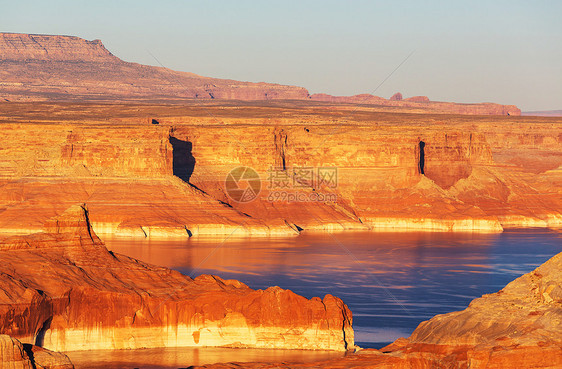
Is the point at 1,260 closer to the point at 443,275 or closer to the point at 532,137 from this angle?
the point at 443,275

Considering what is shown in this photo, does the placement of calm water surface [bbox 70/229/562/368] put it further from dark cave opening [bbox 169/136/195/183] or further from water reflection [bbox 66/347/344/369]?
dark cave opening [bbox 169/136/195/183]

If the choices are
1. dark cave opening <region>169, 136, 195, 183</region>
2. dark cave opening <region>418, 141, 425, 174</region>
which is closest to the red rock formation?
dark cave opening <region>169, 136, 195, 183</region>

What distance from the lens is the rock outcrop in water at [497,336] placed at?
28.8 m

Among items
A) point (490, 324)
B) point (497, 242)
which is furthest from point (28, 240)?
point (497, 242)

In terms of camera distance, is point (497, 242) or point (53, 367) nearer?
point (53, 367)

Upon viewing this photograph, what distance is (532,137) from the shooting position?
563 ft

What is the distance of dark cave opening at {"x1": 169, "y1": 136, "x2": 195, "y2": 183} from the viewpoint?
136m

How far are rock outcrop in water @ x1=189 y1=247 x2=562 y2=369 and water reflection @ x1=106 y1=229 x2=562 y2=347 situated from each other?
15376 mm

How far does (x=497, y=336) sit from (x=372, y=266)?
185 feet

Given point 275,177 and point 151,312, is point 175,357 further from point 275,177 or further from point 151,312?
point 275,177

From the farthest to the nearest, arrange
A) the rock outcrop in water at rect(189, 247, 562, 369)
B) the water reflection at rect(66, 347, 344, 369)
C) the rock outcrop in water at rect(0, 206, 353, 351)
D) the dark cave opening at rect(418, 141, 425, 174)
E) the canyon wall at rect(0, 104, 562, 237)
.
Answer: the dark cave opening at rect(418, 141, 425, 174) → the canyon wall at rect(0, 104, 562, 237) → the rock outcrop in water at rect(0, 206, 353, 351) → the water reflection at rect(66, 347, 344, 369) → the rock outcrop in water at rect(189, 247, 562, 369)

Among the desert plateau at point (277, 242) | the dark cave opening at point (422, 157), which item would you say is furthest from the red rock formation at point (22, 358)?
the dark cave opening at point (422, 157)

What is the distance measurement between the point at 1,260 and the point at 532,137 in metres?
139

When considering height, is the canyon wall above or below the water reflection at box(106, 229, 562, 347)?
above
